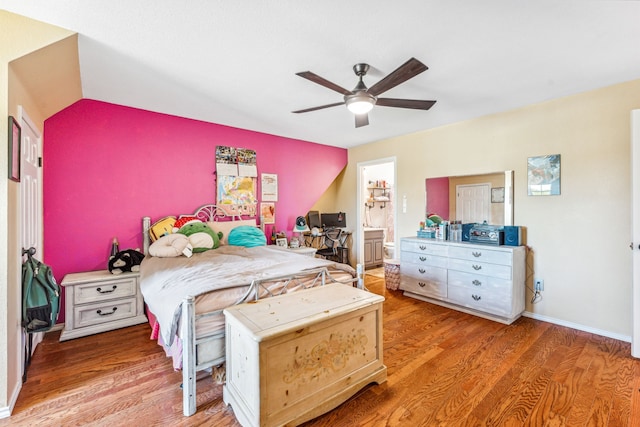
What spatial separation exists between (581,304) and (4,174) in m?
4.83

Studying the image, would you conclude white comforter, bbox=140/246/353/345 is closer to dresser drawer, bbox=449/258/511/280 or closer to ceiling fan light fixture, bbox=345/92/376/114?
ceiling fan light fixture, bbox=345/92/376/114

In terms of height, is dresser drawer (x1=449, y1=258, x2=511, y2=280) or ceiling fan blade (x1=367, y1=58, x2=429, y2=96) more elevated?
ceiling fan blade (x1=367, y1=58, x2=429, y2=96)

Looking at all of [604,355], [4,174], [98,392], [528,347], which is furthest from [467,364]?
[4,174]

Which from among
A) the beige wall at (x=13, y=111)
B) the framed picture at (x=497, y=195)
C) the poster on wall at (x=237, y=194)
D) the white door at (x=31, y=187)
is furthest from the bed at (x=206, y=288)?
the framed picture at (x=497, y=195)

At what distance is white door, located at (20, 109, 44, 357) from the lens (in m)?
2.11

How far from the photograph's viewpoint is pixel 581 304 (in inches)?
114

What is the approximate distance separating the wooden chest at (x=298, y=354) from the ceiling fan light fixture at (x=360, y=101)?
58.8 inches

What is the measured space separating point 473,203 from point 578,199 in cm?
103

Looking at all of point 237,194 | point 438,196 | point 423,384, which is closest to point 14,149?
point 237,194

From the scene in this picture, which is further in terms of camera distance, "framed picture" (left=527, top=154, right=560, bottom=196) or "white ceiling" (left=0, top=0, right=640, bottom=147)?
"framed picture" (left=527, top=154, right=560, bottom=196)

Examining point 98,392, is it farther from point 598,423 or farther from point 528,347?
point 528,347

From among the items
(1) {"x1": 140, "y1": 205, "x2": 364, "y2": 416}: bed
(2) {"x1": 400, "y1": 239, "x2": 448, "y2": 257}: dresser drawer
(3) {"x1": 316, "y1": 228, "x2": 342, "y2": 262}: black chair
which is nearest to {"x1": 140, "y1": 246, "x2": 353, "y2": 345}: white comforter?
(1) {"x1": 140, "y1": 205, "x2": 364, "y2": 416}: bed

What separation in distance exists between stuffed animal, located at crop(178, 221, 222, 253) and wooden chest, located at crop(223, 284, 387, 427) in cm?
168

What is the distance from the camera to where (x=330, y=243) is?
17.5 ft
